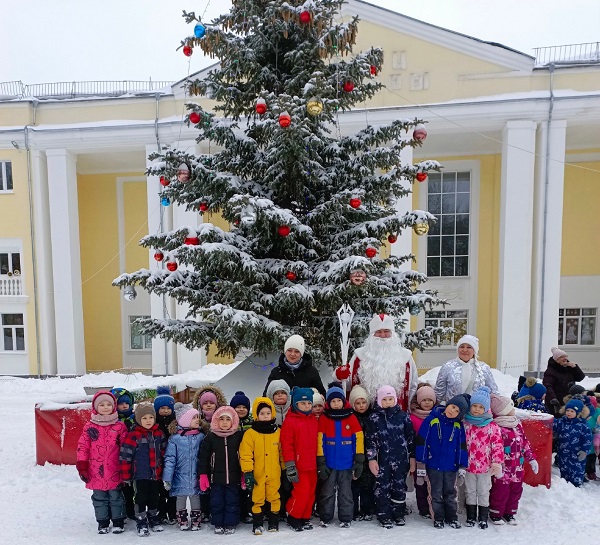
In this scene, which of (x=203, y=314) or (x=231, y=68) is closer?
(x=203, y=314)

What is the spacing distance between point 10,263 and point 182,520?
44.8 feet

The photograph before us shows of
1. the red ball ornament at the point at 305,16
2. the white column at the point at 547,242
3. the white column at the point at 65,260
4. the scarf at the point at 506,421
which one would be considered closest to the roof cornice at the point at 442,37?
the white column at the point at 547,242

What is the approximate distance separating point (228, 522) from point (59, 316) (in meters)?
12.2

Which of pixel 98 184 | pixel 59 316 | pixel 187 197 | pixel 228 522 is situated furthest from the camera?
pixel 98 184

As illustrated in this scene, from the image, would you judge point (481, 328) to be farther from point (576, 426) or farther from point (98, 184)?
point (98, 184)

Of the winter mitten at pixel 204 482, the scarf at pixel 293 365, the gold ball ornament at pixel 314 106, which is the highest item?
the gold ball ornament at pixel 314 106

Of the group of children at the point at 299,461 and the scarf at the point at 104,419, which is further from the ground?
the scarf at the point at 104,419

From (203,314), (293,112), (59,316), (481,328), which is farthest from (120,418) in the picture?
(481,328)

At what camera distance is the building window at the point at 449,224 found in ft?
48.0

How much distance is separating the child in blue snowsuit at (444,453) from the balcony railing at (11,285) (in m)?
→ 14.7

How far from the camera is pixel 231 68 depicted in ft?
18.4

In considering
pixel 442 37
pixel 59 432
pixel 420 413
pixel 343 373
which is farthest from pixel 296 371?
pixel 442 37

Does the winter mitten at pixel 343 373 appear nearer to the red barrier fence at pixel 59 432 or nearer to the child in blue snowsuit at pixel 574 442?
the child in blue snowsuit at pixel 574 442

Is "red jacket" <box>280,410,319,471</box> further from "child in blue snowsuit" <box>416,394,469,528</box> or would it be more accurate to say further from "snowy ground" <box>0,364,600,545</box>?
"child in blue snowsuit" <box>416,394,469,528</box>
